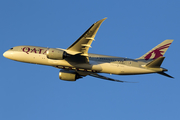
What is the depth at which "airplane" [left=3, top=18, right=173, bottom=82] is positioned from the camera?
37.3 m

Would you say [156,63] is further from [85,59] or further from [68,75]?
[68,75]

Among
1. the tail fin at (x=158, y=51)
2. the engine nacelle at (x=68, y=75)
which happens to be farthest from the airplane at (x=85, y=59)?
the engine nacelle at (x=68, y=75)

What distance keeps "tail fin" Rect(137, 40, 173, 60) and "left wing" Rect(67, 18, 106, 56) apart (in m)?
11.5

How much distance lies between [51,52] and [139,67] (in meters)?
14.0

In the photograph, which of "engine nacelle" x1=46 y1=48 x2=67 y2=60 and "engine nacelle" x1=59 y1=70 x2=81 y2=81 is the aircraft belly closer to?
"engine nacelle" x1=59 y1=70 x2=81 y2=81

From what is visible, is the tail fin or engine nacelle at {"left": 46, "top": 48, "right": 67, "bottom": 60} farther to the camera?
the tail fin

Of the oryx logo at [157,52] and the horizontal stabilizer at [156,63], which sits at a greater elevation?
the oryx logo at [157,52]

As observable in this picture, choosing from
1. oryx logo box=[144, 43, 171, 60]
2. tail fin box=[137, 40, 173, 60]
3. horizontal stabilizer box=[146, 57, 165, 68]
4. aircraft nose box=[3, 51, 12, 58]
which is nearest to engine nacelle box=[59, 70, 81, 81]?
aircraft nose box=[3, 51, 12, 58]

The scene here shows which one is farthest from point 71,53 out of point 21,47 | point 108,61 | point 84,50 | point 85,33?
point 21,47

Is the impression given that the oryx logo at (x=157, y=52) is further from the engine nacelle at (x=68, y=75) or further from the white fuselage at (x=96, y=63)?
the engine nacelle at (x=68, y=75)

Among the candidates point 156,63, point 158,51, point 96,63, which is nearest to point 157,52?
point 158,51

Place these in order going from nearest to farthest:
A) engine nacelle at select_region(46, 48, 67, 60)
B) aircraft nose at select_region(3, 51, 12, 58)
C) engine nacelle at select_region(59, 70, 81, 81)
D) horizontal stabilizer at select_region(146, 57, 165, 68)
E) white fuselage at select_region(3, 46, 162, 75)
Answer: horizontal stabilizer at select_region(146, 57, 165, 68) → engine nacelle at select_region(46, 48, 67, 60) → white fuselage at select_region(3, 46, 162, 75) → aircraft nose at select_region(3, 51, 12, 58) → engine nacelle at select_region(59, 70, 81, 81)

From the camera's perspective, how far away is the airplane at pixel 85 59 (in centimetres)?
3728

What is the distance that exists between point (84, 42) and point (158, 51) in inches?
536
